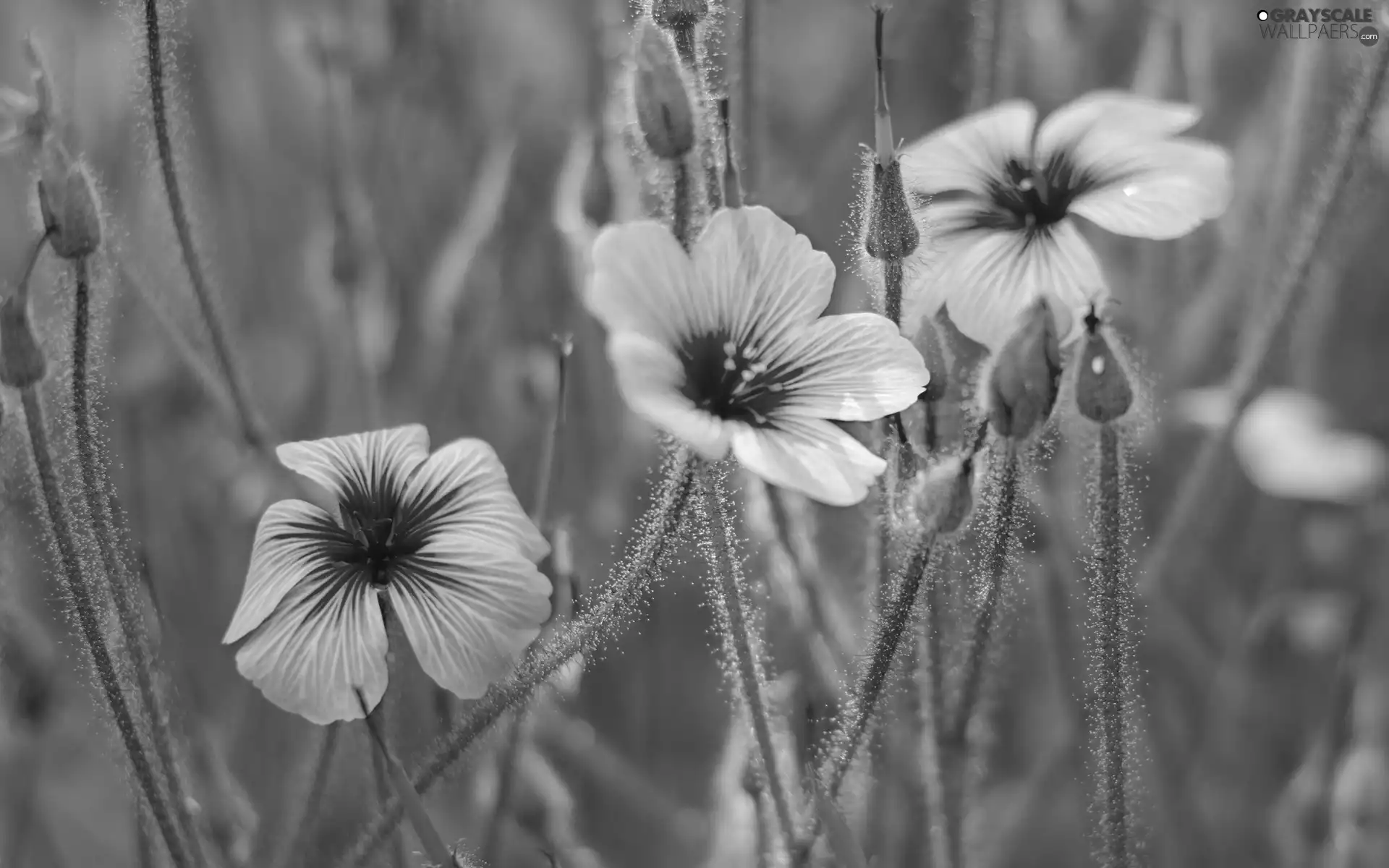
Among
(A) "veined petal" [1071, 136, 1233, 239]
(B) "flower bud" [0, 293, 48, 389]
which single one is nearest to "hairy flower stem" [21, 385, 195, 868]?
(B) "flower bud" [0, 293, 48, 389]

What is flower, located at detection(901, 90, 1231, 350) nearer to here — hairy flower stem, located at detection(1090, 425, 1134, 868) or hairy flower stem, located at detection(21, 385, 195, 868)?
hairy flower stem, located at detection(1090, 425, 1134, 868)

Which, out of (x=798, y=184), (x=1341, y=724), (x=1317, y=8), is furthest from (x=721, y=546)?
(x=798, y=184)

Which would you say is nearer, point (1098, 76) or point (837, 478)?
point (837, 478)

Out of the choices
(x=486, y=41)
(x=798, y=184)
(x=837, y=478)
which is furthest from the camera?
(x=486, y=41)

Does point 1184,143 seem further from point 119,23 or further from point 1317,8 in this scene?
point 119,23

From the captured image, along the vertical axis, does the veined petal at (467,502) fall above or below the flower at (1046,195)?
below

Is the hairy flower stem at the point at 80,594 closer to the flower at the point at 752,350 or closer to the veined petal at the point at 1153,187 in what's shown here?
the flower at the point at 752,350

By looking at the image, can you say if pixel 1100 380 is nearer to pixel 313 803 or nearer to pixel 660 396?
pixel 660 396

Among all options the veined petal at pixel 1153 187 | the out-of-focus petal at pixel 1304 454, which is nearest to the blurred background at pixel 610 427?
the out-of-focus petal at pixel 1304 454
